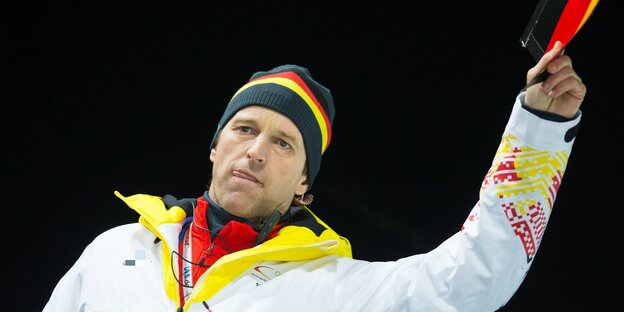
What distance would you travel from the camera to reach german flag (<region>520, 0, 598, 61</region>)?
135cm

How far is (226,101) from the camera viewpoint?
3006 millimetres

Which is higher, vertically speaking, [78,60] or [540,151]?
[540,151]

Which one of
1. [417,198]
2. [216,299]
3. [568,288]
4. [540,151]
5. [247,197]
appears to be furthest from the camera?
[417,198]

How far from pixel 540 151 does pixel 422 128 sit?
1.49m

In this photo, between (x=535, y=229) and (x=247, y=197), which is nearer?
(x=535, y=229)

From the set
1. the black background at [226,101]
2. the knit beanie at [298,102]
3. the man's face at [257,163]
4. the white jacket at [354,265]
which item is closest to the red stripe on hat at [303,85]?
the knit beanie at [298,102]

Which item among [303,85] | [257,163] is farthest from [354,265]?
[303,85]

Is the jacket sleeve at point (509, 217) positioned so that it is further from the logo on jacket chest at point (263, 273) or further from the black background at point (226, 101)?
the black background at point (226, 101)

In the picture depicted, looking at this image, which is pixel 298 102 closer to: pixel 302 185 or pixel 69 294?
pixel 302 185

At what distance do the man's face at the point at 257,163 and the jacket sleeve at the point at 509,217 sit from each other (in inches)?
21.9

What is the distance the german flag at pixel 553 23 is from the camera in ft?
4.43

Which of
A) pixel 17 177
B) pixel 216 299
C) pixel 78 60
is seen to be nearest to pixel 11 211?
pixel 17 177

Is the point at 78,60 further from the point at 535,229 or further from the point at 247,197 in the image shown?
the point at 535,229

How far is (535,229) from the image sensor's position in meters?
1.41
